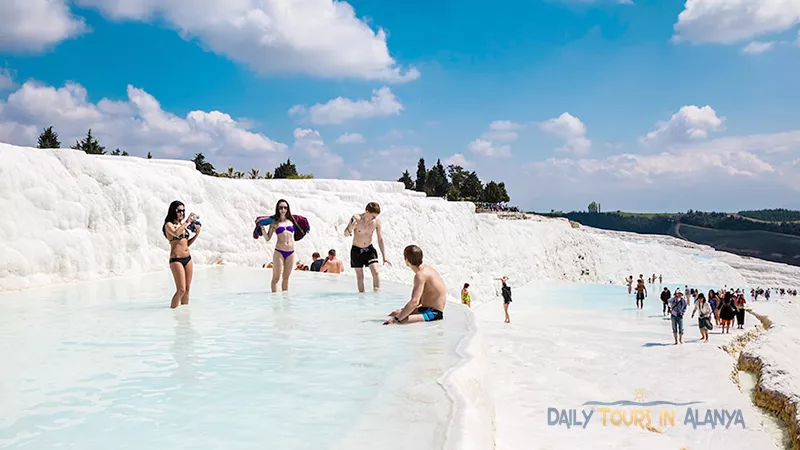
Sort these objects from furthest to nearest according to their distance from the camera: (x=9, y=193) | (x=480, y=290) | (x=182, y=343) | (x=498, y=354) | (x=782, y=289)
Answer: (x=782, y=289), (x=480, y=290), (x=498, y=354), (x=9, y=193), (x=182, y=343)

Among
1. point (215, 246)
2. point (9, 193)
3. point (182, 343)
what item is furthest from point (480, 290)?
point (182, 343)

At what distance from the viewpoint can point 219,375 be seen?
4473 mm

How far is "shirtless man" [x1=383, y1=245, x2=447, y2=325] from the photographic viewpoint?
6.57m

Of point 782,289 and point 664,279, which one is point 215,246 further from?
point 782,289

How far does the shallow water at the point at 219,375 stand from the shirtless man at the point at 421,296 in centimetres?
23

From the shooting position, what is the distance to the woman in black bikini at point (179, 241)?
7.27 m

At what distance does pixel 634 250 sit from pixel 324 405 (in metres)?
53.2

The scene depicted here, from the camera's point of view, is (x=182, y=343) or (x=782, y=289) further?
(x=782, y=289)

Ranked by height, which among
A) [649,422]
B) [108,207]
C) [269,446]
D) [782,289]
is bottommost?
[782,289]

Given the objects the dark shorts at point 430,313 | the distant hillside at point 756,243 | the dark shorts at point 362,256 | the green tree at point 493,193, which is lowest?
the distant hillside at point 756,243

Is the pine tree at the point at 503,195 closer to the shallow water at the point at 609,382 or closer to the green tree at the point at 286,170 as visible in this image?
the green tree at the point at 286,170

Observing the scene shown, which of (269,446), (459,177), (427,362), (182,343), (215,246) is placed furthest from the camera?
(459,177)

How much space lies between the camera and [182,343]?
18.4 ft

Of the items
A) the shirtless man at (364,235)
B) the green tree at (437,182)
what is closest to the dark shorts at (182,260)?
the shirtless man at (364,235)
